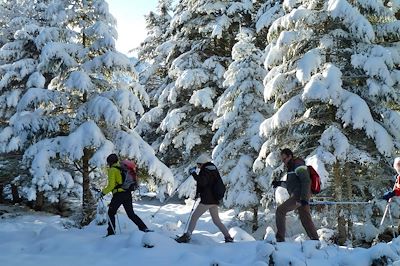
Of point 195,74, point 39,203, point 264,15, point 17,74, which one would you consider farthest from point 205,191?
point 39,203

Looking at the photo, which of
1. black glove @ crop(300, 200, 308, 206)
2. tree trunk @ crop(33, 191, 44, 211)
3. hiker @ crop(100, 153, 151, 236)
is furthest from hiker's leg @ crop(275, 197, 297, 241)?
tree trunk @ crop(33, 191, 44, 211)

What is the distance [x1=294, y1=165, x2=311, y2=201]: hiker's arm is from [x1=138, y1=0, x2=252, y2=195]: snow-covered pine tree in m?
11.3

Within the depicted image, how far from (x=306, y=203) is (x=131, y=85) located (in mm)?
8612

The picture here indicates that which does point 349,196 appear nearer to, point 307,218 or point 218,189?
point 307,218

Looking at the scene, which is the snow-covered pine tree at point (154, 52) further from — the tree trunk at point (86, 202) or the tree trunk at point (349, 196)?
the tree trunk at point (349, 196)

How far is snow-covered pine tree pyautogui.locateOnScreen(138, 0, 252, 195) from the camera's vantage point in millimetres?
20266

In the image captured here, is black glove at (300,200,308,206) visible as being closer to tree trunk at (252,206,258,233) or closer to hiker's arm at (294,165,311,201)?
hiker's arm at (294,165,311,201)

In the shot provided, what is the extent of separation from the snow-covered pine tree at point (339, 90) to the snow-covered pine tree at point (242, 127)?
2169 millimetres

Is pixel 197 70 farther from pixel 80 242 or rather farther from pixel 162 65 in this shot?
pixel 80 242

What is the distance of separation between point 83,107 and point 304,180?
838cm

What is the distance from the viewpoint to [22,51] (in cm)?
1825

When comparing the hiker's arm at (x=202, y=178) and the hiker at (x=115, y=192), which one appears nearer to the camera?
the hiker's arm at (x=202, y=178)

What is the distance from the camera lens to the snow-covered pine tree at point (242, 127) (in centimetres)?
1622

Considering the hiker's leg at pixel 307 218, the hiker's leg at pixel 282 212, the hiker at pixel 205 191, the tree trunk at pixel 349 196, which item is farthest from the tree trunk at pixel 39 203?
the hiker's leg at pixel 307 218
